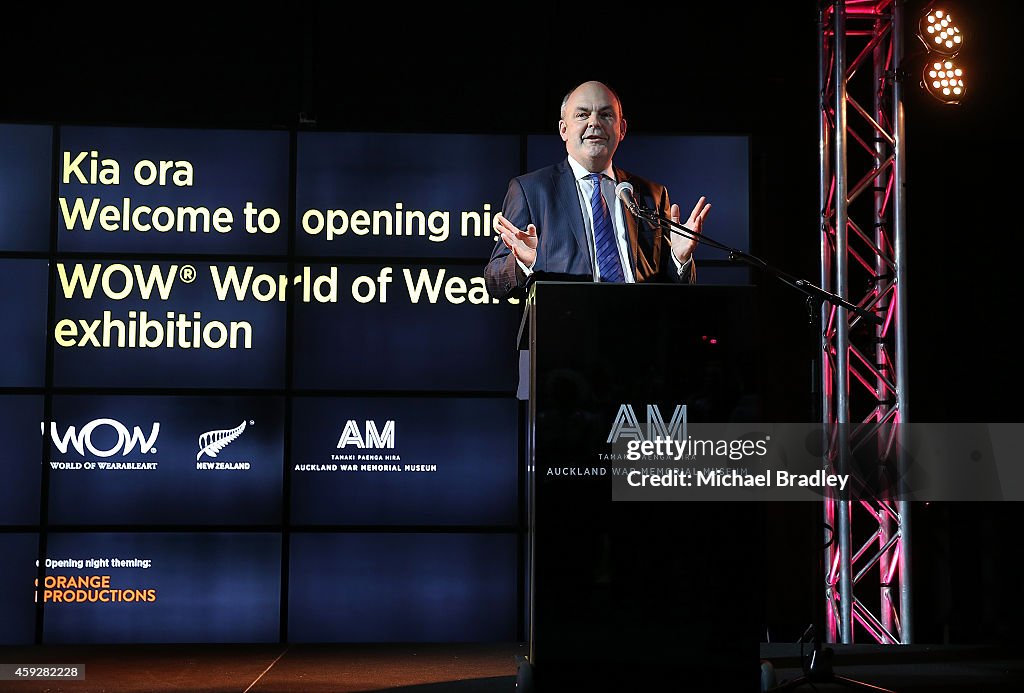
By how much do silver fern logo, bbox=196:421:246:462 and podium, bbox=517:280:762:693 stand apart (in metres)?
2.71

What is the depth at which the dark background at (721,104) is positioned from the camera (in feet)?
17.8

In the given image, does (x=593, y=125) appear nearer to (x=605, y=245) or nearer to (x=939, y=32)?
(x=605, y=245)

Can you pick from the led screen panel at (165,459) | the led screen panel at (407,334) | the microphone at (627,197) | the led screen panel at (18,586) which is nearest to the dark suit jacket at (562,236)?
the microphone at (627,197)

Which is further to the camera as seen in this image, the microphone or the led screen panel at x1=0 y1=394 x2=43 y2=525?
the led screen panel at x1=0 y1=394 x2=43 y2=525

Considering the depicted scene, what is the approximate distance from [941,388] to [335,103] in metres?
3.61

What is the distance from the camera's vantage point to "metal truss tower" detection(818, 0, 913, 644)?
496 cm

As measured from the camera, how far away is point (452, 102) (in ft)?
18.1

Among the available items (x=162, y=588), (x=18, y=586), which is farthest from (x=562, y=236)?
(x=18, y=586)

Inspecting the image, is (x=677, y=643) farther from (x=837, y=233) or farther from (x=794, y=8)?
(x=794, y=8)

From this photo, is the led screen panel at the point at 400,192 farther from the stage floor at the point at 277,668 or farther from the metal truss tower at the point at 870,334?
the stage floor at the point at 277,668

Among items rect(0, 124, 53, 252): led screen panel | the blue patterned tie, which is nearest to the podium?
the blue patterned tie

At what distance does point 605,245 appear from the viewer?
10.9 ft

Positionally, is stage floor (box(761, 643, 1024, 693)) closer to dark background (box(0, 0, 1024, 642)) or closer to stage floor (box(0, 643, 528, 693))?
dark background (box(0, 0, 1024, 642))

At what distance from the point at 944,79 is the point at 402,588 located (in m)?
3.68
